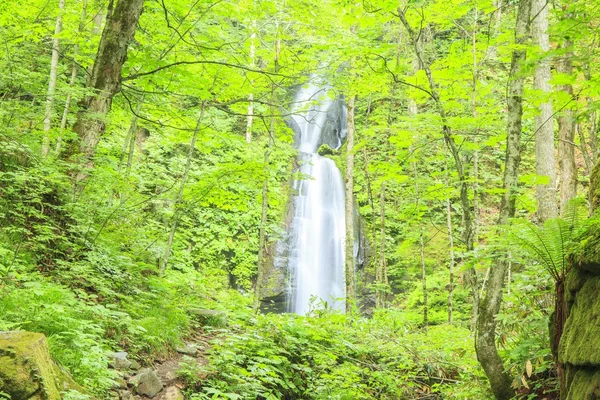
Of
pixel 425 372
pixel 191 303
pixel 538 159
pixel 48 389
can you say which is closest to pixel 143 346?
pixel 48 389

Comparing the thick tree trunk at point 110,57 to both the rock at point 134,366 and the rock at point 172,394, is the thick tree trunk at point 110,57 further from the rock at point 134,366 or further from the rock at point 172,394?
the rock at point 172,394

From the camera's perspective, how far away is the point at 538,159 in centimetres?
765

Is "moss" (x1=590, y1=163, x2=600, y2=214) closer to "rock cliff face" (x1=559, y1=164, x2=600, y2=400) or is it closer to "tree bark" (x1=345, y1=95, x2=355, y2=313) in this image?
"rock cliff face" (x1=559, y1=164, x2=600, y2=400)

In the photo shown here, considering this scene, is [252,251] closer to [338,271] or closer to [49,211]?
[338,271]

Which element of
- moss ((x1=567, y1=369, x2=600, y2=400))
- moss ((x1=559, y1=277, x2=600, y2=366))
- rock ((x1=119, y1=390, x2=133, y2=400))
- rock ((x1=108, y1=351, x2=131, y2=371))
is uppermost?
moss ((x1=559, y1=277, x2=600, y2=366))

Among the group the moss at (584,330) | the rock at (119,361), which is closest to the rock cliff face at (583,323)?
the moss at (584,330)

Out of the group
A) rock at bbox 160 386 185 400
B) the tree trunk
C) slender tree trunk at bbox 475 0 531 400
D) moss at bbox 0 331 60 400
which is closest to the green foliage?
rock at bbox 160 386 185 400

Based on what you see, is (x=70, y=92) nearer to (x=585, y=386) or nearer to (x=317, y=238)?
(x=585, y=386)

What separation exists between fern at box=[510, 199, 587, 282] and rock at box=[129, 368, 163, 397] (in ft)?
10.2

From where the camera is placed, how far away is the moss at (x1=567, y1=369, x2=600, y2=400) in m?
2.28

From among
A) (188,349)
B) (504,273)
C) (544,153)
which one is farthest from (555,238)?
(544,153)

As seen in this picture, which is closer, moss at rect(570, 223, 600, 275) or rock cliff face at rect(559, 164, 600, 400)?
rock cliff face at rect(559, 164, 600, 400)

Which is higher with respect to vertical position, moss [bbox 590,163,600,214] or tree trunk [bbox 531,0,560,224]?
tree trunk [bbox 531,0,560,224]

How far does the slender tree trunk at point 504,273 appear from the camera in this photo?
3.46 m
